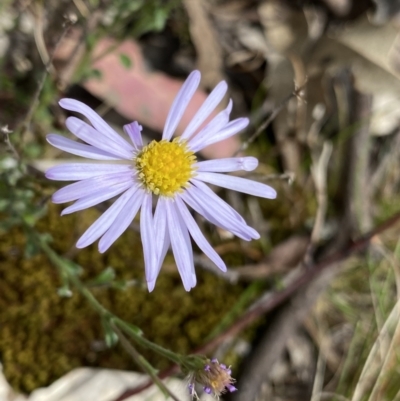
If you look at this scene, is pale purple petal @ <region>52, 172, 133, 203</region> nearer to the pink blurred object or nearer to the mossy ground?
the mossy ground

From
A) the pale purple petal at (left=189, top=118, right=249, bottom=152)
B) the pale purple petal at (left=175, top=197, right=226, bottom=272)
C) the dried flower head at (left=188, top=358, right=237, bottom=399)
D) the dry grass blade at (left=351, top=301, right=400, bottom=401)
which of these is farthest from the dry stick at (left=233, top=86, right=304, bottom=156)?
the dry grass blade at (left=351, top=301, right=400, bottom=401)

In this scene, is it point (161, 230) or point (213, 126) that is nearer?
point (161, 230)


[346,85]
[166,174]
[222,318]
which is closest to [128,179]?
[166,174]

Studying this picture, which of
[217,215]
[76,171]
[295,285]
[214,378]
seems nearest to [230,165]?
[217,215]

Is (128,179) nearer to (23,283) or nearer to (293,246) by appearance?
(23,283)

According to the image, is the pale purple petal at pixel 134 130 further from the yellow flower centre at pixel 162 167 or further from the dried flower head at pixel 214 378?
the dried flower head at pixel 214 378

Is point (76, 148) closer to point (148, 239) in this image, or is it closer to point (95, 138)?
point (95, 138)

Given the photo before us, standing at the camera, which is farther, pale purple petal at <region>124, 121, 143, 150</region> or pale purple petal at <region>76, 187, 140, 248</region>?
pale purple petal at <region>124, 121, 143, 150</region>
